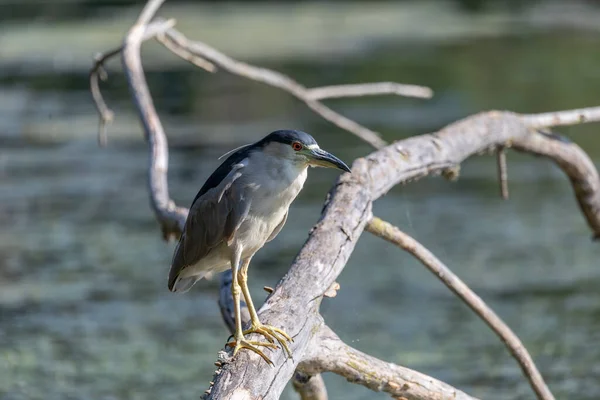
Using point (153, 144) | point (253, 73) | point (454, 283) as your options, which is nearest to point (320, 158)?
point (454, 283)

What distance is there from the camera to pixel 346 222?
3.17m

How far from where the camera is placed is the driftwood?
2752mm

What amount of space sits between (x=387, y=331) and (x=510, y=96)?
21.7 ft

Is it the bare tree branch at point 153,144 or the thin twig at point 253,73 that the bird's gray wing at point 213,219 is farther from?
the thin twig at point 253,73

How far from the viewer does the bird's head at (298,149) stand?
2.68 metres

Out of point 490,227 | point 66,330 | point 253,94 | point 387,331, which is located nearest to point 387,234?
point 387,331

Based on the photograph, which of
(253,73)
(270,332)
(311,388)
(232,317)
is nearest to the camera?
(270,332)

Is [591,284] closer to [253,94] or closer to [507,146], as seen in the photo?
[507,146]

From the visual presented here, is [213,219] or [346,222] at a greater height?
[346,222]

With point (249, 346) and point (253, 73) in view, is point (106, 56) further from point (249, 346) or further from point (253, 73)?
point (249, 346)

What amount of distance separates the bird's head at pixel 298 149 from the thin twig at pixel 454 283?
87 centimetres

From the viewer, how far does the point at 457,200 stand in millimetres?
8727

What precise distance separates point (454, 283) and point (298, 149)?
47.6 inches

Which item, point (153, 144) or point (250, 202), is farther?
point (153, 144)
